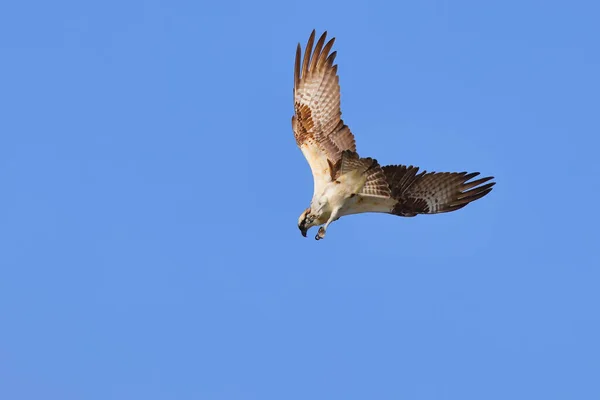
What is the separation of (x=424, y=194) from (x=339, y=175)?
6.58 ft

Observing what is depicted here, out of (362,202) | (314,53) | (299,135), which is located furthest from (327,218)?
(314,53)

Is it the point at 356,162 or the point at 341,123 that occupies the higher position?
the point at 341,123

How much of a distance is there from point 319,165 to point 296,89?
2282 millimetres

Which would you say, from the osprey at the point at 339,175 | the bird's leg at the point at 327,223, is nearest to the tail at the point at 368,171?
the osprey at the point at 339,175

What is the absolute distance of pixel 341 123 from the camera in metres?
21.5

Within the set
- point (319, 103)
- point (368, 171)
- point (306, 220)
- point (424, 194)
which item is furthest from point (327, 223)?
point (319, 103)

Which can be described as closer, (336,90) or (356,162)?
(356,162)

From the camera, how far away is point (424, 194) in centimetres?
2059

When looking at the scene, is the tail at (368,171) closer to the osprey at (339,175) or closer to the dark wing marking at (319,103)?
the osprey at (339,175)

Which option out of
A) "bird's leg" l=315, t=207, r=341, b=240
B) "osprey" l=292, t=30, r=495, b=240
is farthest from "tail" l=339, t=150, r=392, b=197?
"bird's leg" l=315, t=207, r=341, b=240

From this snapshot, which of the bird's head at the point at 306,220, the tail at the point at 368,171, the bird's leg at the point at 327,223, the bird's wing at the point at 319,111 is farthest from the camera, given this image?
the bird's wing at the point at 319,111

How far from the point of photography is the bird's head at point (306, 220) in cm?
1961

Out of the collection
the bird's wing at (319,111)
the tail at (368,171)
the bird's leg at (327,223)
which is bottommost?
the bird's leg at (327,223)

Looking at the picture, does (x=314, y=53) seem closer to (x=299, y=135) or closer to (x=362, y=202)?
(x=299, y=135)
